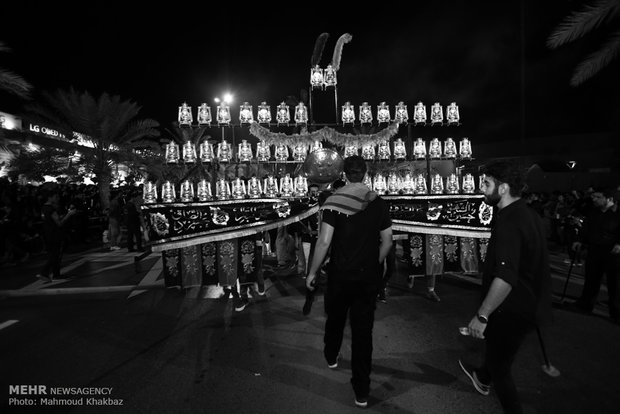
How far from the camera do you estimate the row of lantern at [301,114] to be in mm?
7254

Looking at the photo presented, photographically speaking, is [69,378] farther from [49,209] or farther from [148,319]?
[49,209]

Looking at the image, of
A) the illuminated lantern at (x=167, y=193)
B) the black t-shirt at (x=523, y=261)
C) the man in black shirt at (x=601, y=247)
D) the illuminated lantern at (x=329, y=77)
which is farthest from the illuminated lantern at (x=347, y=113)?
the black t-shirt at (x=523, y=261)

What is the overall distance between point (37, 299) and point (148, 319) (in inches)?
113

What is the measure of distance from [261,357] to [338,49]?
6.04 meters

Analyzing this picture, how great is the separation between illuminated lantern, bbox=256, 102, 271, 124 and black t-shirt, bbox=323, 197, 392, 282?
15.4 ft

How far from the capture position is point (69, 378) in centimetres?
371

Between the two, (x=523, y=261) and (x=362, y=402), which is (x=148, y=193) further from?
(x=523, y=261)

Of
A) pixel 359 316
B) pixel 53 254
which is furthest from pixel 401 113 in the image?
pixel 53 254

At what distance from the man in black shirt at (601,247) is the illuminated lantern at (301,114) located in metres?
5.14

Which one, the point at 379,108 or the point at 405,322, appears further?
the point at 379,108

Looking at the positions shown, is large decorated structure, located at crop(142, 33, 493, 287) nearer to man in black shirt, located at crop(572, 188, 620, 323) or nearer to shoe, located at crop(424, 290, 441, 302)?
shoe, located at crop(424, 290, 441, 302)

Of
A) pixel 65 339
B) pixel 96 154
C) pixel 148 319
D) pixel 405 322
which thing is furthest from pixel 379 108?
pixel 96 154

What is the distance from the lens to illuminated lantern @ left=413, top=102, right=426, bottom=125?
25.3 feet

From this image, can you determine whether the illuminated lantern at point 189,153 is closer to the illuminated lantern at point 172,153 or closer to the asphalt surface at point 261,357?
the illuminated lantern at point 172,153
